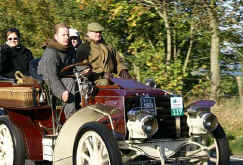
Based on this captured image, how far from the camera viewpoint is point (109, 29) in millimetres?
13008

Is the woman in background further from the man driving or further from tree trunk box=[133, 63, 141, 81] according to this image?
tree trunk box=[133, 63, 141, 81]

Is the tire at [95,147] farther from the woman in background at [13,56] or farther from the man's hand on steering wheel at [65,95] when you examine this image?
the woman in background at [13,56]

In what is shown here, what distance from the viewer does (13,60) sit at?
8.48 metres

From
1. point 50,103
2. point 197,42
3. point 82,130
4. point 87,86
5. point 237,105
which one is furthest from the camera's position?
point 197,42

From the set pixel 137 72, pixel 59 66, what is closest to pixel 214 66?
pixel 137 72

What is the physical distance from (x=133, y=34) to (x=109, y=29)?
63 cm

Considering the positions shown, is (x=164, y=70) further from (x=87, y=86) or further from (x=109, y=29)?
(x=87, y=86)

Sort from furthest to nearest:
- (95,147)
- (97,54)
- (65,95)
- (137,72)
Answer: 1. (137,72)
2. (97,54)
3. (65,95)
4. (95,147)

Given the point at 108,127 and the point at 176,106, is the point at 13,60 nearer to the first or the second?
the point at 108,127

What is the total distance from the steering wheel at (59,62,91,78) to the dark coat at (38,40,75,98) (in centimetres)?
8

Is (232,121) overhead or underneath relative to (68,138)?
underneath

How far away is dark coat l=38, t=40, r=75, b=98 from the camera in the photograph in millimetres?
6395

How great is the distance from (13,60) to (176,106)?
11.2 ft

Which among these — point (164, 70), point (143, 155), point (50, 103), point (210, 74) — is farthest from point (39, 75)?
point (210, 74)
